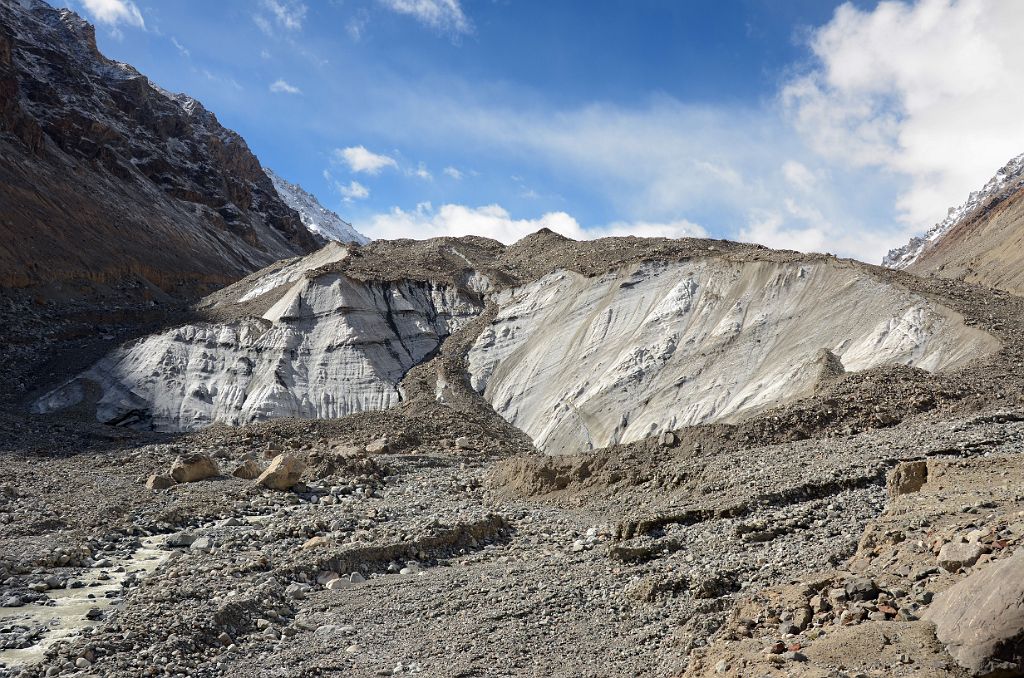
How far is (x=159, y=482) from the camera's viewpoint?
2270cm

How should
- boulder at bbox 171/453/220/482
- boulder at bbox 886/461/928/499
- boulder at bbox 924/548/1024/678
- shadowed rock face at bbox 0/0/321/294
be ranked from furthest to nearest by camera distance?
1. shadowed rock face at bbox 0/0/321/294
2. boulder at bbox 171/453/220/482
3. boulder at bbox 886/461/928/499
4. boulder at bbox 924/548/1024/678

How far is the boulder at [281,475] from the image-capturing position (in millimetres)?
21859

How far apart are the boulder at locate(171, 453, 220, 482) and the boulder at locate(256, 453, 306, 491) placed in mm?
2015

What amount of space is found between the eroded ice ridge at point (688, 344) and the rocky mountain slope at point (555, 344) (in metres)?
0.06

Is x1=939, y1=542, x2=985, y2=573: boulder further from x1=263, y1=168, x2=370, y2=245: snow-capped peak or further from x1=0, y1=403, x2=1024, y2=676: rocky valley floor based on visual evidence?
x1=263, y1=168, x2=370, y2=245: snow-capped peak

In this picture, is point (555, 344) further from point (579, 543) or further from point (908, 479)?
point (908, 479)

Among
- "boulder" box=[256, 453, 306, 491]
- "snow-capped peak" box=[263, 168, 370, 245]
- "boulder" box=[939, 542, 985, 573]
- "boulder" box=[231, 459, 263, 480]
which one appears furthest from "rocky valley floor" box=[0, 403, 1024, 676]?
"snow-capped peak" box=[263, 168, 370, 245]

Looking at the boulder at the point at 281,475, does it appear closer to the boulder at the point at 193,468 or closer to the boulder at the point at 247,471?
the boulder at the point at 247,471

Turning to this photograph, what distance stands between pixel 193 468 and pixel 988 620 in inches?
824

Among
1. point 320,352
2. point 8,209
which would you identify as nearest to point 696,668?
point 320,352

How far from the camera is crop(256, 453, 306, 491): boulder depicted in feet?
71.7

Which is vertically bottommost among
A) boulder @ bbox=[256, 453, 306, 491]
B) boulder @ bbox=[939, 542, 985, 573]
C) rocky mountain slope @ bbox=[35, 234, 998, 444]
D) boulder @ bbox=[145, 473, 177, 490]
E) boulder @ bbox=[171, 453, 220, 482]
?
boulder @ bbox=[145, 473, 177, 490]

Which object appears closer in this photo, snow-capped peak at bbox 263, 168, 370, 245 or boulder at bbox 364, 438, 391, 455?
boulder at bbox 364, 438, 391, 455

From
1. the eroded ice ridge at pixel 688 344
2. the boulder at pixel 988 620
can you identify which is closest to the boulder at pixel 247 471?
the eroded ice ridge at pixel 688 344
